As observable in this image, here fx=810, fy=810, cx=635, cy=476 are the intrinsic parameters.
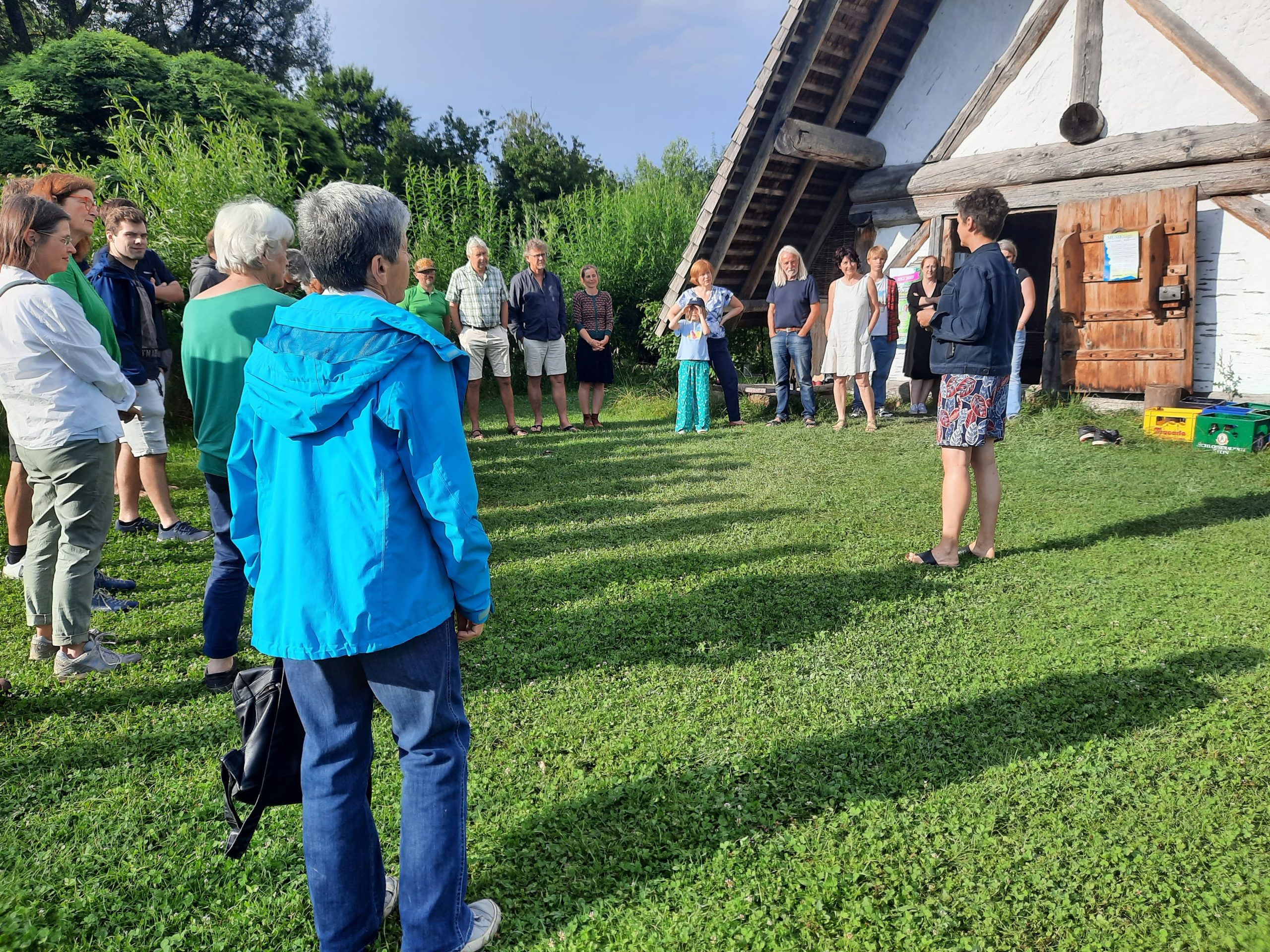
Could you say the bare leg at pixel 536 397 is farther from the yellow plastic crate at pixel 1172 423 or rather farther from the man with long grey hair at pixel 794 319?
the yellow plastic crate at pixel 1172 423

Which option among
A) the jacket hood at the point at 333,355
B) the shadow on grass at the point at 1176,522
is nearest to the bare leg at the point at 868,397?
the shadow on grass at the point at 1176,522

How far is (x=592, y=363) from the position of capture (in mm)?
10016

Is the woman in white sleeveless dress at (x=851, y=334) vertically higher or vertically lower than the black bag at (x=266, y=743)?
higher

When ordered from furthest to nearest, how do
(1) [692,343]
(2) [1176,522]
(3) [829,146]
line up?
(3) [829,146], (1) [692,343], (2) [1176,522]

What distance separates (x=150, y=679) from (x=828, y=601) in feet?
10.8

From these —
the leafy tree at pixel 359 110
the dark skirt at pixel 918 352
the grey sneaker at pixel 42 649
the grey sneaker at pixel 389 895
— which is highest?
the leafy tree at pixel 359 110

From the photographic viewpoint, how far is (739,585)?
4617mm

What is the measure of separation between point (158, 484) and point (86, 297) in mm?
1775

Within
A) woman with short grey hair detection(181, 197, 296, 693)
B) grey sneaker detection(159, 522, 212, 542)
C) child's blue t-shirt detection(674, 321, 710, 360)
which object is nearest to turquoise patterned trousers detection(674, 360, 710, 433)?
child's blue t-shirt detection(674, 321, 710, 360)

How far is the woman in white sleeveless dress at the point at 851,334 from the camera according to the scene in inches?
363

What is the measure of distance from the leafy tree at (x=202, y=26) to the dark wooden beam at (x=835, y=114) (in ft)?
66.1

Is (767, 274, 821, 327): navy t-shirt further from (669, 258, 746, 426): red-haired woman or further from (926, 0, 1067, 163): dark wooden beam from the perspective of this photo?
(926, 0, 1067, 163): dark wooden beam

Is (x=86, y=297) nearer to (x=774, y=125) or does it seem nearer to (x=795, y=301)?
(x=795, y=301)

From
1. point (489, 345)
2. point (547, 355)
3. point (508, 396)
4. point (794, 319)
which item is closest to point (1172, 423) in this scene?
point (794, 319)
